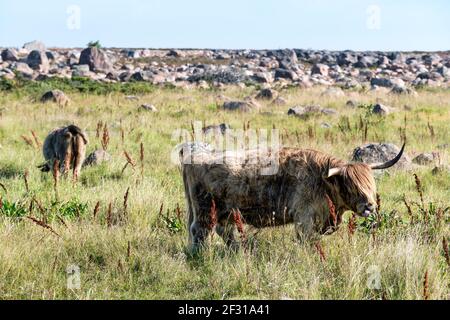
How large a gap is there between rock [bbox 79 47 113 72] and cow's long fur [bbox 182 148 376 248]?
42.8m

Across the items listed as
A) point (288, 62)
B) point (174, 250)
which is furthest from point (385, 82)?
point (174, 250)

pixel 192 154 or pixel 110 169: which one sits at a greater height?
pixel 192 154

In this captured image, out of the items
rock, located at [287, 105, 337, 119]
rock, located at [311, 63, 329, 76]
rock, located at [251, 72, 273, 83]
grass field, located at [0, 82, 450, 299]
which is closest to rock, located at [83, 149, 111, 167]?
grass field, located at [0, 82, 450, 299]

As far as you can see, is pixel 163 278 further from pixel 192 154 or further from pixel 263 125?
pixel 263 125

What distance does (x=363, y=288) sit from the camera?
434 centimetres

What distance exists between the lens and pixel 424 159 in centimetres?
1052

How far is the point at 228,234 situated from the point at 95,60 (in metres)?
44.0

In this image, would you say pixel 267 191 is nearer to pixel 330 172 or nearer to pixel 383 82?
pixel 330 172

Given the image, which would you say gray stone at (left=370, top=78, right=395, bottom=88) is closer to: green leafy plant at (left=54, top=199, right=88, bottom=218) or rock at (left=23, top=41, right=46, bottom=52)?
green leafy plant at (left=54, top=199, right=88, bottom=218)

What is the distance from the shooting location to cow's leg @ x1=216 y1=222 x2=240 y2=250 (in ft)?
17.7

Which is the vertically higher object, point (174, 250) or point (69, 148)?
point (69, 148)

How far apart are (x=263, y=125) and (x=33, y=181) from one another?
8085 mm
